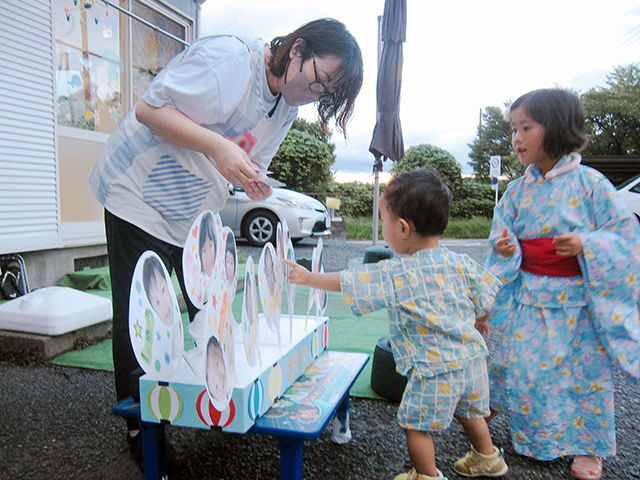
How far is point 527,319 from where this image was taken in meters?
1.77

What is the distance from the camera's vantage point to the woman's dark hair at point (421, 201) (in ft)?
4.71

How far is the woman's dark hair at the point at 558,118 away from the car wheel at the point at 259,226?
638 centimetres

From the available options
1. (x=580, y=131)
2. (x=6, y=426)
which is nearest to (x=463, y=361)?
(x=580, y=131)

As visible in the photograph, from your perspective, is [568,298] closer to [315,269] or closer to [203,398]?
[315,269]

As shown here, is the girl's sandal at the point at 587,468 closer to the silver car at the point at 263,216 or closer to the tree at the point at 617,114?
the silver car at the point at 263,216

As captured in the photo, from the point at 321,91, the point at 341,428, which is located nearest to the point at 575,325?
the point at 341,428

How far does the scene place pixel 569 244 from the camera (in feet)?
5.32

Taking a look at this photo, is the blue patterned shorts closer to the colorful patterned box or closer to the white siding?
the colorful patterned box

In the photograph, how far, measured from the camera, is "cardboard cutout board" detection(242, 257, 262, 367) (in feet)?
4.41

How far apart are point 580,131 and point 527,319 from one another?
693 millimetres

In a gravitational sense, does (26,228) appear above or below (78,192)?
below

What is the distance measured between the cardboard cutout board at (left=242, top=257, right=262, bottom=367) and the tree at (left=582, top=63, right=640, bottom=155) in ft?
77.6

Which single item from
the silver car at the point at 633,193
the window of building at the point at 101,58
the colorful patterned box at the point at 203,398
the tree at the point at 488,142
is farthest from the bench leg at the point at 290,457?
the tree at the point at 488,142

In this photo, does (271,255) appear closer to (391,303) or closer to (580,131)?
(391,303)
